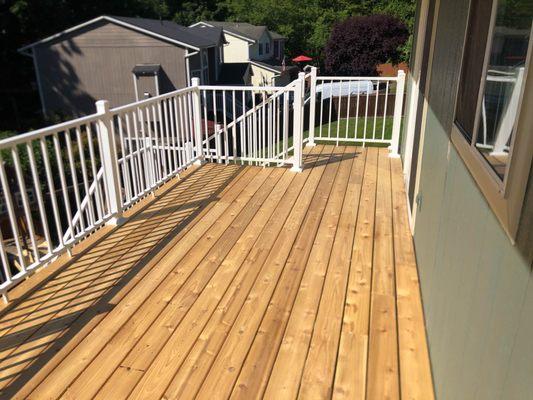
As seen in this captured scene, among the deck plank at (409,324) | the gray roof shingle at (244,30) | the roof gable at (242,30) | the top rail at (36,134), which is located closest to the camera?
the deck plank at (409,324)

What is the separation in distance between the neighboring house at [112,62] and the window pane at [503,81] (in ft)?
53.2

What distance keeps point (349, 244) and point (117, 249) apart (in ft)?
5.86

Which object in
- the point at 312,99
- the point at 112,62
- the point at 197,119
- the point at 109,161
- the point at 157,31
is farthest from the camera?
the point at 112,62

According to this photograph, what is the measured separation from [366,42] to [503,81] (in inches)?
993

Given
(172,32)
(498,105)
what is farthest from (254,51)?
(498,105)

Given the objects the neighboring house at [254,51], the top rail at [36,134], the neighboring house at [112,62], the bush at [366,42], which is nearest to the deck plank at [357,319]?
the top rail at [36,134]

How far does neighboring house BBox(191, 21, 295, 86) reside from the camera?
2444cm

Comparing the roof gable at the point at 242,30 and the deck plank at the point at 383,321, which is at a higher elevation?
the roof gable at the point at 242,30

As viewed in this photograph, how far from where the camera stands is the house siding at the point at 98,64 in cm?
1673

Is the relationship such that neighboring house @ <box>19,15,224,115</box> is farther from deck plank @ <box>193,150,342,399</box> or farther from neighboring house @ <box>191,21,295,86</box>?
deck plank @ <box>193,150,342,399</box>

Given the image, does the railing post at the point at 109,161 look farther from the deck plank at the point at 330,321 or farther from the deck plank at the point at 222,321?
the deck plank at the point at 330,321

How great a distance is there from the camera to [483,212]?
1.41 meters

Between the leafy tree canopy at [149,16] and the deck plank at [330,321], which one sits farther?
the leafy tree canopy at [149,16]

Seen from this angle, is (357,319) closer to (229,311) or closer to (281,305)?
(281,305)
